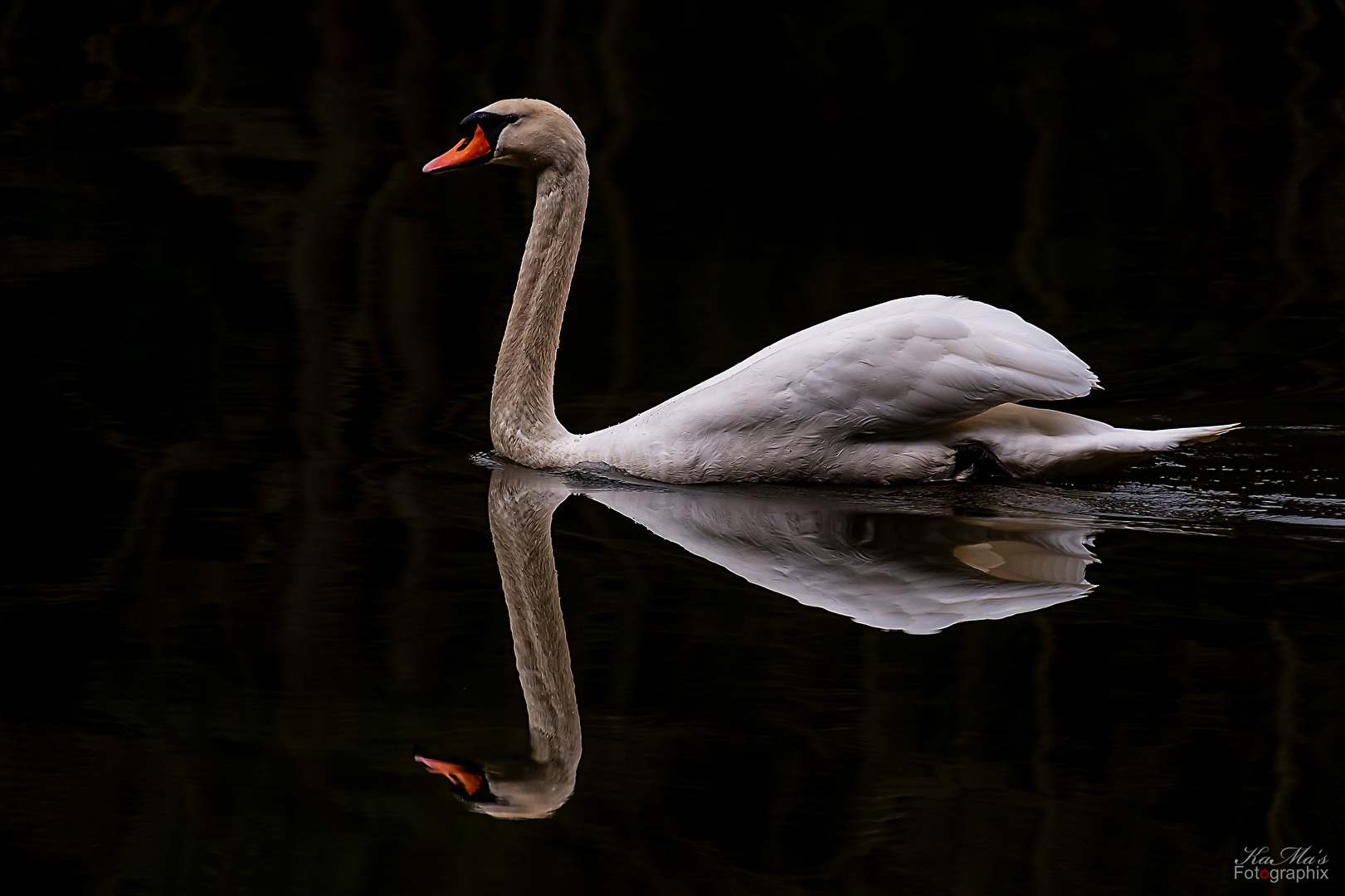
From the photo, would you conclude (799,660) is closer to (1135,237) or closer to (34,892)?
(34,892)

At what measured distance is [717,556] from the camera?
6.50 meters

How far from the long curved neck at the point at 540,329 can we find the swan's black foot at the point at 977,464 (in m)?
1.72

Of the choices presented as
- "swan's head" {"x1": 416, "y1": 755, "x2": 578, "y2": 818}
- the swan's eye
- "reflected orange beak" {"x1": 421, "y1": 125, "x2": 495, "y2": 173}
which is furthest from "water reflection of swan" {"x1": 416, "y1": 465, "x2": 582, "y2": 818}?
the swan's eye

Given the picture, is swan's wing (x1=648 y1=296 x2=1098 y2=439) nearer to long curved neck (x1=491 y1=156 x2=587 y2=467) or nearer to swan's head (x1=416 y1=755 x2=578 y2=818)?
long curved neck (x1=491 y1=156 x2=587 y2=467)

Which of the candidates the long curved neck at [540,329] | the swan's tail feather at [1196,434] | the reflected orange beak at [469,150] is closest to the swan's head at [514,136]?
the reflected orange beak at [469,150]

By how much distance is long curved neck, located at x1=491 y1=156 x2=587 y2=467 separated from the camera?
788 centimetres

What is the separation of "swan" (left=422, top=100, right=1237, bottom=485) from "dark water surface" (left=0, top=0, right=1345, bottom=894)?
0.15 meters

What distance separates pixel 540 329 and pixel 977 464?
208cm

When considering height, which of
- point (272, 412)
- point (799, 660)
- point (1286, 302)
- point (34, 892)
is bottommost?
point (34, 892)

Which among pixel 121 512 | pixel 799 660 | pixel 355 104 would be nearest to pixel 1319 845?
pixel 799 660

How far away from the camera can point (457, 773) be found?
4777 mm

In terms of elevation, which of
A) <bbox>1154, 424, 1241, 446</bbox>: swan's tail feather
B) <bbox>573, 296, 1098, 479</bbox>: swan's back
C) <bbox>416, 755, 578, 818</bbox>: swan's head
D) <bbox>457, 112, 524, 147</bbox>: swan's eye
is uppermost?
<bbox>457, 112, 524, 147</bbox>: swan's eye

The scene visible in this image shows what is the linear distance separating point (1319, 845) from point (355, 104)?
14317 mm
